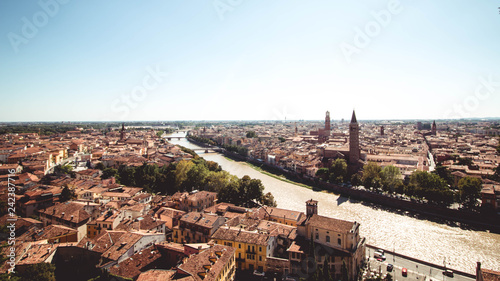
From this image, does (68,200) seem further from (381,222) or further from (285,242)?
(381,222)

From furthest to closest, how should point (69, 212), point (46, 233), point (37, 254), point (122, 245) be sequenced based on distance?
1. point (69, 212)
2. point (46, 233)
3. point (122, 245)
4. point (37, 254)

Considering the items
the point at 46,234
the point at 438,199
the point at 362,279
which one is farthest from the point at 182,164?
the point at 438,199

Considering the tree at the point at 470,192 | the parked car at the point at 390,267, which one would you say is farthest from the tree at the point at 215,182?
the tree at the point at 470,192

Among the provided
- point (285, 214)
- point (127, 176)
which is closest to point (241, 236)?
point (285, 214)

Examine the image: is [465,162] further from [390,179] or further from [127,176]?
[127,176]

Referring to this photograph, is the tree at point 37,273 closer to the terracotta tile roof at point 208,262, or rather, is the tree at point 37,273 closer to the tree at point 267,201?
the terracotta tile roof at point 208,262

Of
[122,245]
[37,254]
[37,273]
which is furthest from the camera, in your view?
[122,245]
